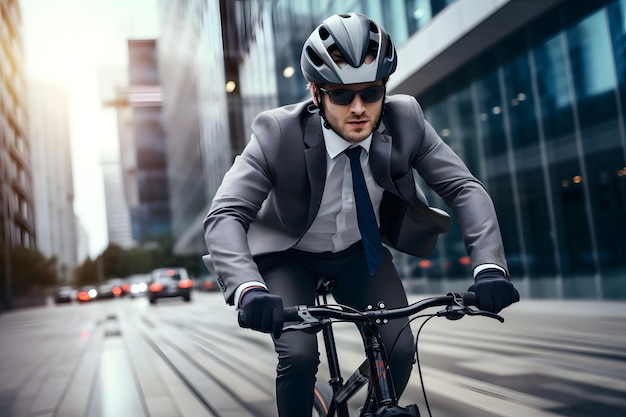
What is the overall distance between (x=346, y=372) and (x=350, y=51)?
5258 mm

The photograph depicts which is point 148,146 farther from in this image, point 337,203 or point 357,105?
point 357,105

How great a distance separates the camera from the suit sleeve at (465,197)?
96.8 inches

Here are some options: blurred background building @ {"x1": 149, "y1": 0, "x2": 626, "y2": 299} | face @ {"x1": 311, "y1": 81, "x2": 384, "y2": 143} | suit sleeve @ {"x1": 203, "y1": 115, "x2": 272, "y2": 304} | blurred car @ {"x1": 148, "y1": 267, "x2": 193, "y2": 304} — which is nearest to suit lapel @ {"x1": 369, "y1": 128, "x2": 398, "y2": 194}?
face @ {"x1": 311, "y1": 81, "x2": 384, "y2": 143}

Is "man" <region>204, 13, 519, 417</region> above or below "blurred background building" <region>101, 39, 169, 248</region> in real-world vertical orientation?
below

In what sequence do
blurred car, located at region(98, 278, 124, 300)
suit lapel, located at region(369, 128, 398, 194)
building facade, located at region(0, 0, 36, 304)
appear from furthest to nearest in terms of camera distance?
building facade, located at region(0, 0, 36, 304), blurred car, located at region(98, 278, 124, 300), suit lapel, located at region(369, 128, 398, 194)

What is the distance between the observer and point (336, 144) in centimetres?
271

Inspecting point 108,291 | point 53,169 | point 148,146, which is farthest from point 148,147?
point 108,291

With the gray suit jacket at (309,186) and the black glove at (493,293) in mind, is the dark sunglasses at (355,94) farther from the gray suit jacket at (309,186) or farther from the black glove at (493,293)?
the black glove at (493,293)

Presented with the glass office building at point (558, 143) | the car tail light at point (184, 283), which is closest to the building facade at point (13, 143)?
the car tail light at point (184, 283)

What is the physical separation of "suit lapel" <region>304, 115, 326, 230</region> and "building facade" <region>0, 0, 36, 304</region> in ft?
176

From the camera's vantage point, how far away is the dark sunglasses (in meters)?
2.48

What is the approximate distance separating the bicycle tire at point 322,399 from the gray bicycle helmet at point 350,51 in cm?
121

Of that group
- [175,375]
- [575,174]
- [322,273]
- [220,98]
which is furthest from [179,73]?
[322,273]

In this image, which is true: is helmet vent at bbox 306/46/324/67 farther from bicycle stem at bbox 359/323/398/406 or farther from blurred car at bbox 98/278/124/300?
blurred car at bbox 98/278/124/300
